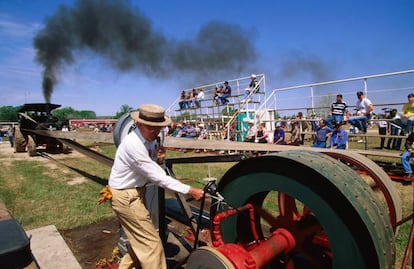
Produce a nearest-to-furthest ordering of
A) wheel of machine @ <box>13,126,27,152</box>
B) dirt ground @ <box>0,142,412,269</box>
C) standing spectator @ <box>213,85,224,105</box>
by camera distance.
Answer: dirt ground @ <box>0,142,412,269</box>
wheel of machine @ <box>13,126,27,152</box>
standing spectator @ <box>213,85,224,105</box>

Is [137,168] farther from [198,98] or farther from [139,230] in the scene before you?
[198,98]

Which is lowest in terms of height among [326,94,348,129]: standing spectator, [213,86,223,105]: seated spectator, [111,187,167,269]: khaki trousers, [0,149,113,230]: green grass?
[0,149,113,230]: green grass

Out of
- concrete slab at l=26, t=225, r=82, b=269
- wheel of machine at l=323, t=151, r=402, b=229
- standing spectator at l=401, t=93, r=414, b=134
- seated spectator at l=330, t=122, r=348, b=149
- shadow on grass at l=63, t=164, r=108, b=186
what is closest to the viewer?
wheel of machine at l=323, t=151, r=402, b=229

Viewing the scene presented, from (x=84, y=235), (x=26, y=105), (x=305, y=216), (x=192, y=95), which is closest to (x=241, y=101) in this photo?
(x=192, y=95)

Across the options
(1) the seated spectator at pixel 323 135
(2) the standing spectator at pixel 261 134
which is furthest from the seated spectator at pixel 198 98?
(1) the seated spectator at pixel 323 135

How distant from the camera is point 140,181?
2709 millimetres

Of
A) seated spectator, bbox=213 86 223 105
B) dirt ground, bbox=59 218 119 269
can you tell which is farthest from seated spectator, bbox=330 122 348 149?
seated spectator, bbox=213 86 223 105

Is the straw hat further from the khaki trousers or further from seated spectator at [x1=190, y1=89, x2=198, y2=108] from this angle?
seated spectator at [x1=190, y1=89, x2=198, y2=108]

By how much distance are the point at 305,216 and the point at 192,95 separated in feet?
55.9

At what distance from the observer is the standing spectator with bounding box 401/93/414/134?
7910 mm

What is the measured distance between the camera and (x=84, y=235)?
4305 millimetres

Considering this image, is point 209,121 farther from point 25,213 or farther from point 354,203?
point 354,203

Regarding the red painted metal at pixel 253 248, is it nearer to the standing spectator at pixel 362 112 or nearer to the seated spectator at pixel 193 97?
the standing spectator at pixel 362 112

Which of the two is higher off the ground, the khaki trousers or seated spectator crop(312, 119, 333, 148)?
seated spectator crop(312, 119, 333, 148)
